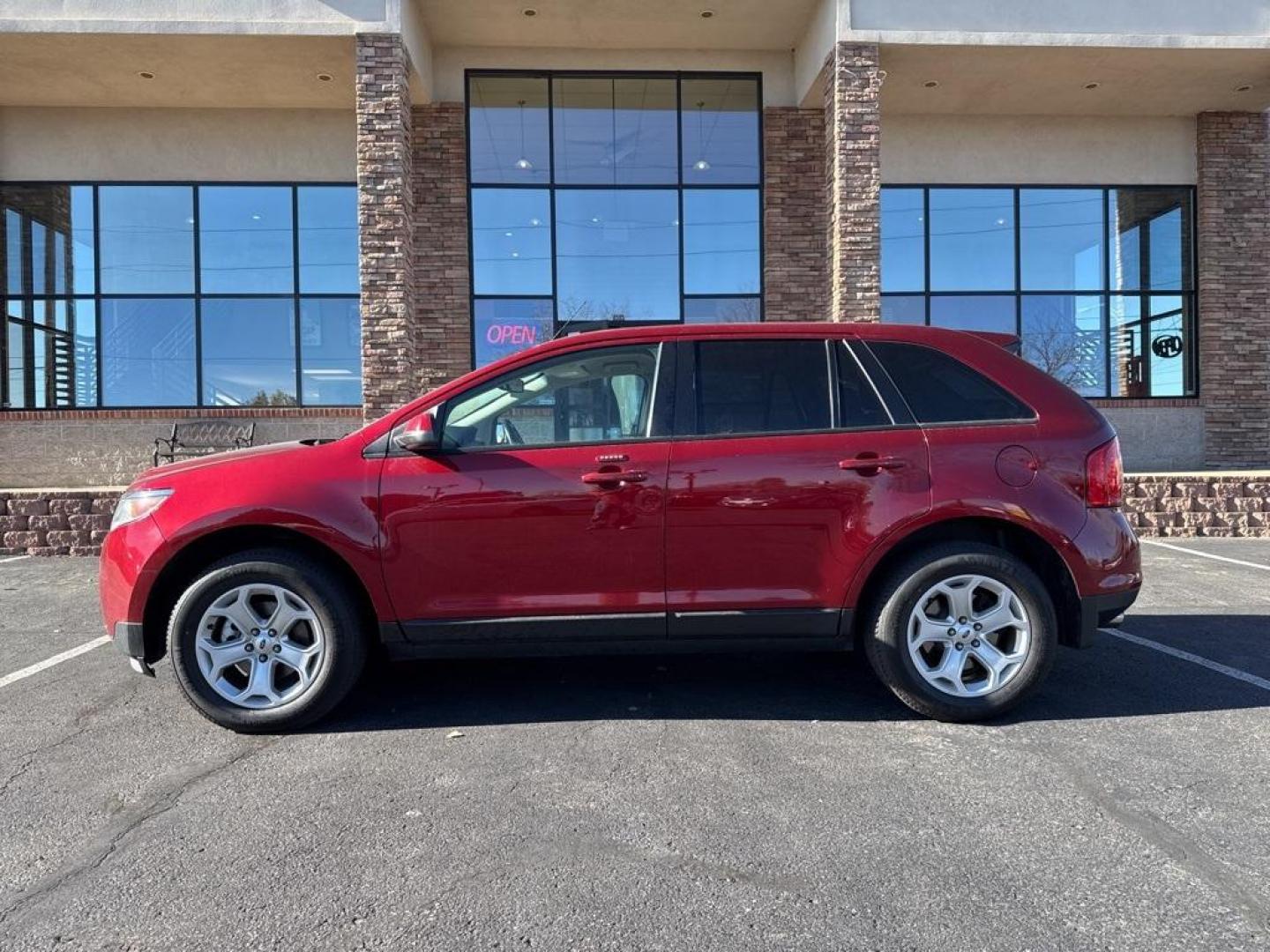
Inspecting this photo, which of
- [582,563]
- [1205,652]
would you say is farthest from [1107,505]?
[582,563]

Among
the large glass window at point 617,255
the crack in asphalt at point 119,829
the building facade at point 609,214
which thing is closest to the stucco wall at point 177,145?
the building facade at point 609,214

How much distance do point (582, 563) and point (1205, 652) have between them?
388 cm

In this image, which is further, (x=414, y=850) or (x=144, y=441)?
(x=144, y=441)

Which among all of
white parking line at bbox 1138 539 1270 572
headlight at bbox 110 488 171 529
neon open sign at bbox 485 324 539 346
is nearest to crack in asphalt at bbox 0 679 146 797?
headlight at bbox 110 488 171 529

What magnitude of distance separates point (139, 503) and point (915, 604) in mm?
3558

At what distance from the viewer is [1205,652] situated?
16.6ft

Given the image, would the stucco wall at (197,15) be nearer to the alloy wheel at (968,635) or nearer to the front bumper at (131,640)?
the front bumper at (131,640)

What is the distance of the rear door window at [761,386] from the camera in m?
3.96

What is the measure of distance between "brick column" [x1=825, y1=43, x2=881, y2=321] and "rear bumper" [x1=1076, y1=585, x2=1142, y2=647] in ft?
25.0

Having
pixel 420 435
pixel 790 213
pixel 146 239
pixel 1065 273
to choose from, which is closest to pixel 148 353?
pixel 146 239

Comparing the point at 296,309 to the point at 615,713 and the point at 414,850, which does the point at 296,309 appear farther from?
the point at 414,850

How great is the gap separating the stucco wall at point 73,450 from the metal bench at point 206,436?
0.38 metres

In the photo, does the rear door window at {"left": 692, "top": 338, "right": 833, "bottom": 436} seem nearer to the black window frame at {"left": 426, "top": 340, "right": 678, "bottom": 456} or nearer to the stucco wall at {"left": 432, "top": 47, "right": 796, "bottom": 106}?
the black window frame at {"left": 426, "top": 340, "right": 678, "bottom": 456}

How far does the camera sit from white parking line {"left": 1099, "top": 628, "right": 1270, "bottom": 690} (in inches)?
177
